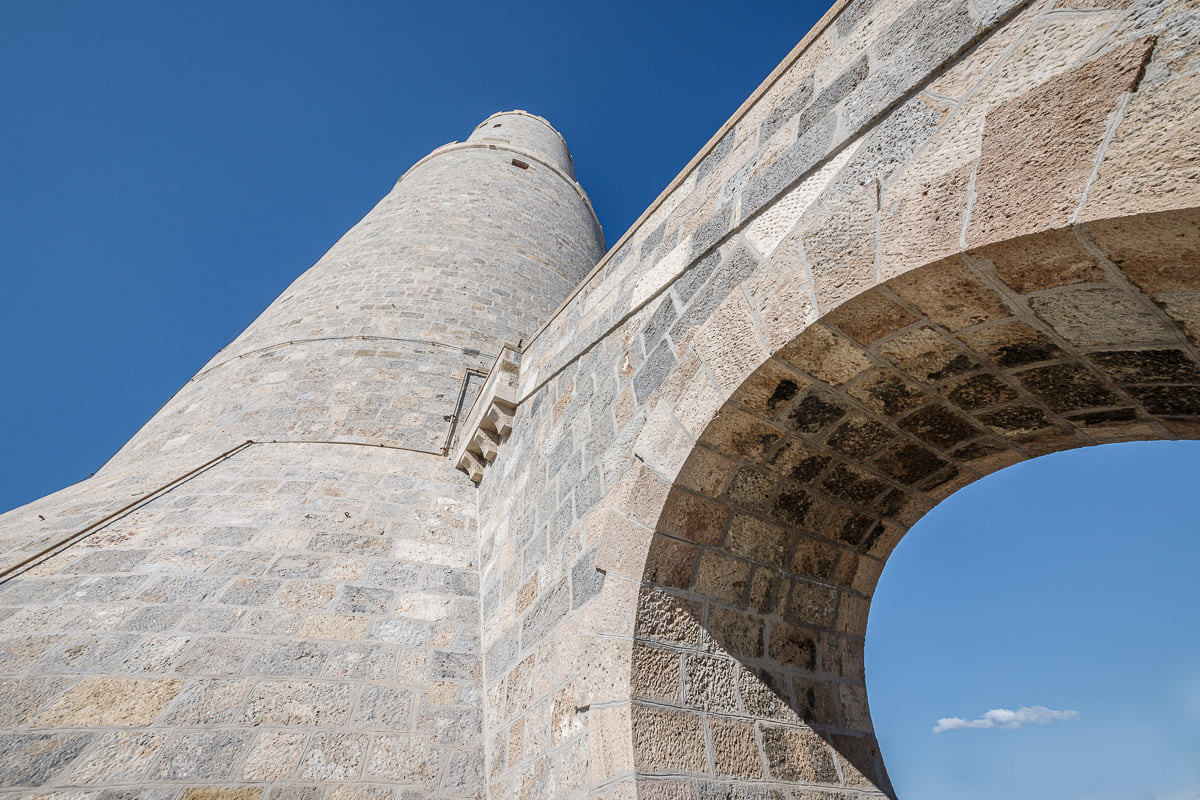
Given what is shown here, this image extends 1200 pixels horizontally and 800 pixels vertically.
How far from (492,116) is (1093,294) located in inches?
636

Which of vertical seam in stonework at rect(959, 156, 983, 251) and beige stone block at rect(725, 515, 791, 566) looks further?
beige stone block at rect(725, 515, 791, 566)

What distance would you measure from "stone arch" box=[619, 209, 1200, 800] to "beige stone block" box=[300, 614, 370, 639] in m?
1.94

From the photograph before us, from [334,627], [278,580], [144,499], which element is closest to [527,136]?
[144,499]

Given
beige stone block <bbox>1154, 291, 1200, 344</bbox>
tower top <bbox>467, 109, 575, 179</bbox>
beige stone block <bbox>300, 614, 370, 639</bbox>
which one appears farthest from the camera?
tower top <bbox>467, 109, 575, 179</bbox>

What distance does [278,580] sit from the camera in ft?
10.8

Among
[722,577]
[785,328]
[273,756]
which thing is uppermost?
[785,328]

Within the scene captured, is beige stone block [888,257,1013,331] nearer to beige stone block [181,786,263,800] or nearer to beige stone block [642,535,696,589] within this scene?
beige stone block [642,535,696,589]

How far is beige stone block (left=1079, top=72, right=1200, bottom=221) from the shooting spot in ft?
3.38

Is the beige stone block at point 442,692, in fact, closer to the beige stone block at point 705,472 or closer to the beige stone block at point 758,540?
the beige stone block at point 758,540

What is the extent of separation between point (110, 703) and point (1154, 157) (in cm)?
387

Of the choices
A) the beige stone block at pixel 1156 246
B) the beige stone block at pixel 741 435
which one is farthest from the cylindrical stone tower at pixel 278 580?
the beige stone block at pixel 1156 246

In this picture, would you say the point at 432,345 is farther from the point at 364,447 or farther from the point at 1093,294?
the point at 1093,294

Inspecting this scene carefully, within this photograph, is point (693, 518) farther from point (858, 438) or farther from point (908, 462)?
point (908, 462)

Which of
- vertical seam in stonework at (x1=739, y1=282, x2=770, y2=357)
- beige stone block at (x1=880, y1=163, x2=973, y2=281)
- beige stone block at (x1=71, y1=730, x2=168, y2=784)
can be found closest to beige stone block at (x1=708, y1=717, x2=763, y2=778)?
vertical seam in stonework at (x1=739, y1=282, x2=770, y2=357)
